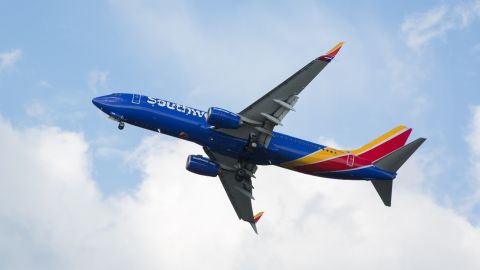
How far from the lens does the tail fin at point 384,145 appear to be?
68125 mm

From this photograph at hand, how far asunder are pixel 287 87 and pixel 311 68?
116 inches

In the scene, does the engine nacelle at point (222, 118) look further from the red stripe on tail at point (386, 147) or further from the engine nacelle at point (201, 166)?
the red stripe on tail at point (386, 147)

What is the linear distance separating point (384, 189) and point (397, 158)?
3581mm

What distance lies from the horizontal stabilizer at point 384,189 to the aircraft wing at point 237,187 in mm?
12348

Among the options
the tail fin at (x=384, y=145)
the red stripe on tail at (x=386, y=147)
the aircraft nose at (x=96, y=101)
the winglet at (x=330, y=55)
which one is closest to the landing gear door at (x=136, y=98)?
the aircraft nose at (x=96, y=101)

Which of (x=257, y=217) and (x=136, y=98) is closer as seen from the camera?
(x=136, y=98)

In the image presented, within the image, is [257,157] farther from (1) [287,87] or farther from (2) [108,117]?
(2) [108,117]

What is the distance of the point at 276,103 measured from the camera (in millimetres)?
61531

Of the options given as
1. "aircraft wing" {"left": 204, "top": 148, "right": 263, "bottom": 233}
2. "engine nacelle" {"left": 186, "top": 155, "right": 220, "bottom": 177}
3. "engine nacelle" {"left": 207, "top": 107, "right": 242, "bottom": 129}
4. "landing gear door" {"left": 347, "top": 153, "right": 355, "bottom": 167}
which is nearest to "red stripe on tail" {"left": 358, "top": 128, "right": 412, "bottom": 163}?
"landing gear door" {"left": 347, "top": 153, "right": 355, "bottom": 167}

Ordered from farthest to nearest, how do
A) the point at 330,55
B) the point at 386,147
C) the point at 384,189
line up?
the point at 386,147, the point at 384,189, the point at 330,55

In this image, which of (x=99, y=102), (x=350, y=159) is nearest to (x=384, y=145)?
(x=350, y=159)

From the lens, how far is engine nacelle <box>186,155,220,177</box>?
2751 inches

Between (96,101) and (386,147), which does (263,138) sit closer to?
(386,147)

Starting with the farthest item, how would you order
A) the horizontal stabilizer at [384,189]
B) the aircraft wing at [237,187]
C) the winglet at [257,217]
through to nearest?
the winglet at [257,217], the aircraft wing at [237,187], the horizontal stabilizer at [384,189]
